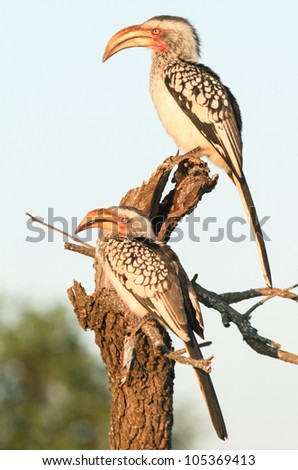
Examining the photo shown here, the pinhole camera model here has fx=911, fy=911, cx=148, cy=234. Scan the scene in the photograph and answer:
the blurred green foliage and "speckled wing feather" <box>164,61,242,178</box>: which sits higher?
the blurred green foliage

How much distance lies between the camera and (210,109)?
756 cm

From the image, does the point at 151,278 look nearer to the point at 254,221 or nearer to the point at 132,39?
the point at 254,221

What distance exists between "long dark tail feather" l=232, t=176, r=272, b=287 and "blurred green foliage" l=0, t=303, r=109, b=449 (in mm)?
9101

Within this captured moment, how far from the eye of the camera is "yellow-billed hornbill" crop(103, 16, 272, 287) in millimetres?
7477

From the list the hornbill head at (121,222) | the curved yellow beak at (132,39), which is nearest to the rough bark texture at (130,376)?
the hornbill head at (121,222)

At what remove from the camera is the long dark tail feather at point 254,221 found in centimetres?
723

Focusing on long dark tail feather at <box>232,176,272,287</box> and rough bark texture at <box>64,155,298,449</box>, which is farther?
long dark tail feather at <box>232,176,272,287</box>

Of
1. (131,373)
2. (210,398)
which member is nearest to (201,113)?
(131,373)

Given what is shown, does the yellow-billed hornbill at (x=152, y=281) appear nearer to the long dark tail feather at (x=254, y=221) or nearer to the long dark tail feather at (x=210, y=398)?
the long dark tail feather at (x=210, y=398)

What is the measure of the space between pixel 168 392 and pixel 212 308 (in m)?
0.98

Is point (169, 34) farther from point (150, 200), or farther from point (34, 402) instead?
point (34, 402)

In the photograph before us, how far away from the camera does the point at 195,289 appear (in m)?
6.79

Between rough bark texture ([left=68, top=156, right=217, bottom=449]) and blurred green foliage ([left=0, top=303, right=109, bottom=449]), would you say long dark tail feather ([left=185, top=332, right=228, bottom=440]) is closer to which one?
rough bark texture ([left=68, top=156, right=217, bottom=449])

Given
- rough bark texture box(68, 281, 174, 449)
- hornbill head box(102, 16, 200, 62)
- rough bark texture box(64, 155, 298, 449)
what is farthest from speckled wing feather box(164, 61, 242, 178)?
rough bark texture box(68, 281, 174, 449)
